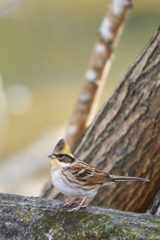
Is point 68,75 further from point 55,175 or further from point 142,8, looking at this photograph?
point 55,175

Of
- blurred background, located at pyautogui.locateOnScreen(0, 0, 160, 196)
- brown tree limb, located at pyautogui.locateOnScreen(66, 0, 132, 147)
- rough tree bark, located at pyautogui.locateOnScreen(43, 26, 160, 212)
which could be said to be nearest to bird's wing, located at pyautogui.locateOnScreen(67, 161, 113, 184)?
rough tree bark, located at pyautogui.locateOnScreen(43, 26, 160, 212)

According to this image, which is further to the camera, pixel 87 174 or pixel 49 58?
pixel 49 58

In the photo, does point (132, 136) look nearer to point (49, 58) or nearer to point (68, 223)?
point (68, 223)

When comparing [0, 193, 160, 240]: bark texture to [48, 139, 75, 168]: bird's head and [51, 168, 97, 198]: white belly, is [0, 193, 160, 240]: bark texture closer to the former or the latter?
[51, 168, 97, 198]: white belly

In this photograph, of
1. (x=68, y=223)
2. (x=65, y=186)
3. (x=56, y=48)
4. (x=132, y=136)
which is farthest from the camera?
(x=56, y=48)

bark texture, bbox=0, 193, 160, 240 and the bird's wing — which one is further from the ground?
the bird's wing

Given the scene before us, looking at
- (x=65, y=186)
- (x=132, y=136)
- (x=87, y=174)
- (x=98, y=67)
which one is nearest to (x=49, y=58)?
(x=98, y=67)
